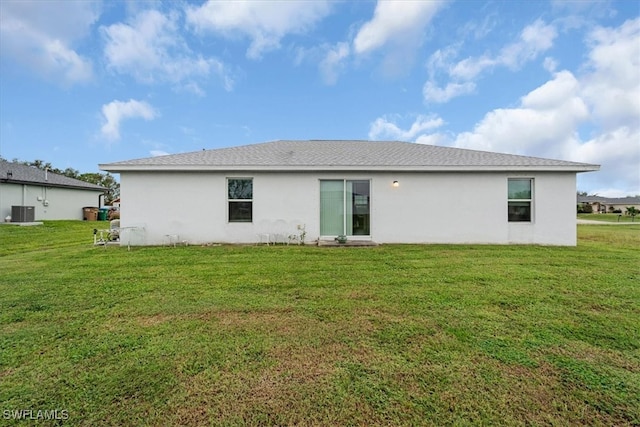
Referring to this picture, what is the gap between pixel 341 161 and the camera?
878cm

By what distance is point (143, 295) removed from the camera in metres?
4.30

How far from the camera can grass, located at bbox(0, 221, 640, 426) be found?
2035mm

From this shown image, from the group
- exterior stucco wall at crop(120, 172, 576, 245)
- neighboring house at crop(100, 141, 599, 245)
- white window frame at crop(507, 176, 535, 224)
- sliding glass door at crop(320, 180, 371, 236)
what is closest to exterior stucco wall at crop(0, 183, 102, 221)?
neighboring house at crop(100, 141, 599, 245)

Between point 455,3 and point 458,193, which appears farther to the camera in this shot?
point 455,3

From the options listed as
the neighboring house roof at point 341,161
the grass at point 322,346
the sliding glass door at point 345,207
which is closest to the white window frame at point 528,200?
the neighboring house roof at point 341,161

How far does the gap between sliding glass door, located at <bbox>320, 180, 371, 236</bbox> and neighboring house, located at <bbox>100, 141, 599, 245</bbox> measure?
0.03 m

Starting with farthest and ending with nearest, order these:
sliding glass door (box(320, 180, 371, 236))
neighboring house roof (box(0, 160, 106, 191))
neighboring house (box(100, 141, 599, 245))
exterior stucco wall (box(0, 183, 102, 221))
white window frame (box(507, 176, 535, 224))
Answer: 1. neighboring house roof (box(0, 160, 106, 191))
2. exterior stucco wall (box(0, 183, 102, 221))
3. sliding glass door (box(320, 180, 371, 236))
4. white window frame (box(507, 176, 535, 224))
5. neighboring house (box(100, 141, 599, 245))

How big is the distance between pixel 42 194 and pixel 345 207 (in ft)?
68.6

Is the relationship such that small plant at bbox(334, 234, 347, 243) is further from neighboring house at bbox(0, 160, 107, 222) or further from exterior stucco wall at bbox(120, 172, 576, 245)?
neighboring house at bbox(0, 160, 107, 222)

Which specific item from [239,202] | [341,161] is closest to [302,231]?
[239,202]

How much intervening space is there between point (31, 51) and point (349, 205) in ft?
60.8

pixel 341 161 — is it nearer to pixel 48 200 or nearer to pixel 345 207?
pixel 345 207

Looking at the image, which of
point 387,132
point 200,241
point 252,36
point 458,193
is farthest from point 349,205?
point 387,132

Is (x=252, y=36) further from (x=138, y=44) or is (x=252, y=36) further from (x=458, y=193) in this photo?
(x=458, y=193)
